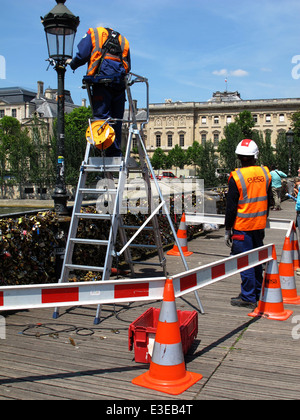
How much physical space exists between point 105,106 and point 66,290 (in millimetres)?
3305

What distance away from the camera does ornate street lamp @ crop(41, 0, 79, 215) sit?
323 inches

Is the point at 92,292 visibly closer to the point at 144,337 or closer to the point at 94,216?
the point at 144,337

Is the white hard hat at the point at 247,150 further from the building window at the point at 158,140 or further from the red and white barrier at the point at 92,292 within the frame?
the building window at the point at 158,140

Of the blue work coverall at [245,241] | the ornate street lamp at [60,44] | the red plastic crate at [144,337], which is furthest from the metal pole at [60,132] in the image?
the red plastic crate at [144,337]

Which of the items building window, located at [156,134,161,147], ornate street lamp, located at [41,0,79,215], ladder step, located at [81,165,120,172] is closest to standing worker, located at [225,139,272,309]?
ladder step, located at [81,165,120,172]

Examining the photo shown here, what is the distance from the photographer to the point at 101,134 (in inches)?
259

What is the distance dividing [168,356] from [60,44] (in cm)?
606

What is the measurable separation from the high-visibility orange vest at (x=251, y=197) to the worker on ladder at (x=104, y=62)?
1.91m

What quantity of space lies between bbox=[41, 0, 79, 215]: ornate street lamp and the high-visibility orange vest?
2.91 m

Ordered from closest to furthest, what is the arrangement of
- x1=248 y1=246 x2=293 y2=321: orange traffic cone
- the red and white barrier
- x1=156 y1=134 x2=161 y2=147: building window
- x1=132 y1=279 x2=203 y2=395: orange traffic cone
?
the red and white barrier
x1=132 y1=279 x2=203 y2=395: orange traffic cone
x1=248 y1=246 x2=293 y2=321: orange traffic cone
x1=156 y1=134 x2=161 y2=147: building window

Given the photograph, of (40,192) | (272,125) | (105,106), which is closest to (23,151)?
(40,192)

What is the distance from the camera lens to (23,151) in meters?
70.2

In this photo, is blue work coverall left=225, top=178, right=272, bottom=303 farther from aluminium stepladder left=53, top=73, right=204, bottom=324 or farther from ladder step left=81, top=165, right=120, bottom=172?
ladder step left=81, top=165, right=120, bottom=172

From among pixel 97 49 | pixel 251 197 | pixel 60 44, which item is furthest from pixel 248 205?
pixel 60 44
